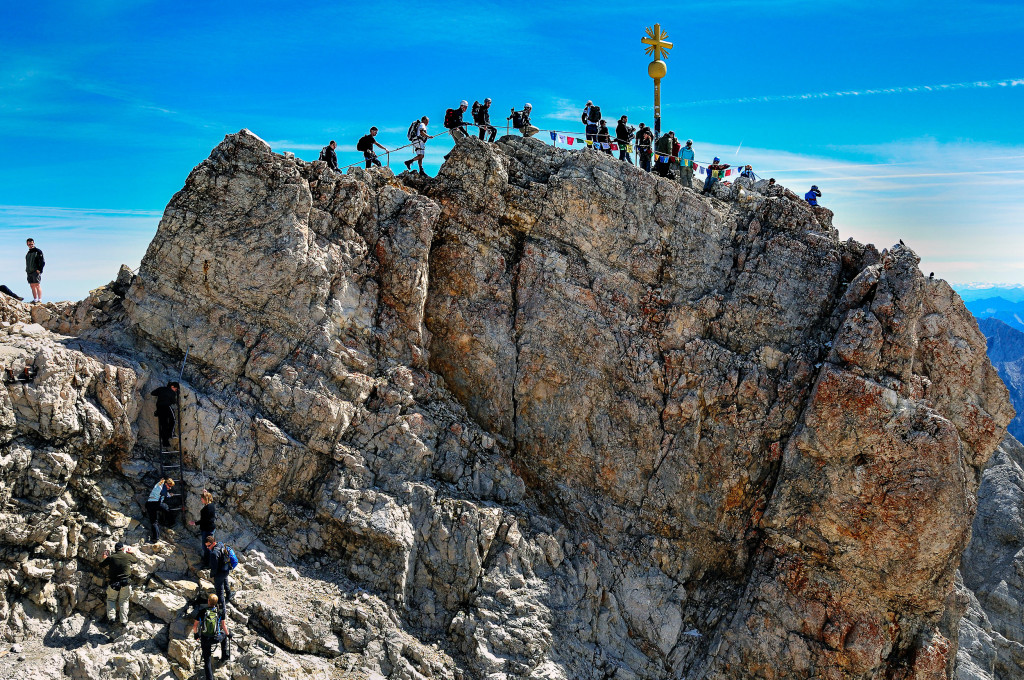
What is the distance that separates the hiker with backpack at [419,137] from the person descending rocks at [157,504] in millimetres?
14117

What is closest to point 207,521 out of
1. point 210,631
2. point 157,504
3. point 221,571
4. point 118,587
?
point 157,504

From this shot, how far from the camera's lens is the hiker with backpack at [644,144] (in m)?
31.7

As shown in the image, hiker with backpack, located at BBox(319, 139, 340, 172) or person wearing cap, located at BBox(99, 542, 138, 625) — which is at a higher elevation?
hiker with backpack, located at BBox(319, 139, 340, 172)

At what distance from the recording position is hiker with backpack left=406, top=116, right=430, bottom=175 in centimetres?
2928

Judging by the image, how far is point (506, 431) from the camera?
2802cm

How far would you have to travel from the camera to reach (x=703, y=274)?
97.2 feet

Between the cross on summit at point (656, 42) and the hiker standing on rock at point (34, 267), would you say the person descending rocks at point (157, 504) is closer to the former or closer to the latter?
the hiker standing on rock at point (34, 267)

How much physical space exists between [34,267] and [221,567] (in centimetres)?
1240

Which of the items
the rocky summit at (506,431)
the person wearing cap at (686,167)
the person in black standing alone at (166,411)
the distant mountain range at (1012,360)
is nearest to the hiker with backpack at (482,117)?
the rocky summit at (506,431)

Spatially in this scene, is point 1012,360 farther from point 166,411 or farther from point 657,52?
point 166,411

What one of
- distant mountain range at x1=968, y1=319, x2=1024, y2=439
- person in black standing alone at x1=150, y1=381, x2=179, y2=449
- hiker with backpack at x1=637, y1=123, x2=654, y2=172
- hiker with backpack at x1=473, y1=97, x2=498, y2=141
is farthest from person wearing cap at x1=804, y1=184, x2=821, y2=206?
distant mountain range at x1=968, y1=319, x2=1024, y2=439

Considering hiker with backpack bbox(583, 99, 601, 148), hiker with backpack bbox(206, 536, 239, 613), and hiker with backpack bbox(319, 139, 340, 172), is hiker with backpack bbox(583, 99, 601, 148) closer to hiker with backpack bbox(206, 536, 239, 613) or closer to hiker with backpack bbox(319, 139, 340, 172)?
hiker with backpack bbox(319, 139, 340, 172)

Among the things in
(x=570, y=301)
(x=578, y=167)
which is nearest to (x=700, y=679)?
(x=570, y=301)

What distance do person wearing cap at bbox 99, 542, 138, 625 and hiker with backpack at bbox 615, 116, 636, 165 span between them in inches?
861
